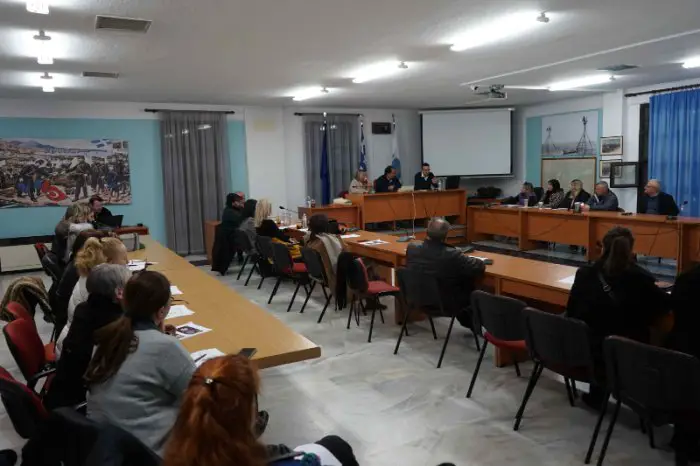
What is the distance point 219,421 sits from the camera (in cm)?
118

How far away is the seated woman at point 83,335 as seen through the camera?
92.7 inches

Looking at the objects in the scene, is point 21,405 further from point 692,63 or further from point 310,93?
point 692,63

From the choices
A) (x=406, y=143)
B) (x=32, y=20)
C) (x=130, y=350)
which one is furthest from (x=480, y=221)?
(x=130, y=350)

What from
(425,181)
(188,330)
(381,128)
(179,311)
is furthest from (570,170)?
(188,330)

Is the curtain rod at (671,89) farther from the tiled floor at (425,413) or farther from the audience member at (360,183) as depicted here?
the tiled floor at (425,413)

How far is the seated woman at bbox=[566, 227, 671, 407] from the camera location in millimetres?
2938

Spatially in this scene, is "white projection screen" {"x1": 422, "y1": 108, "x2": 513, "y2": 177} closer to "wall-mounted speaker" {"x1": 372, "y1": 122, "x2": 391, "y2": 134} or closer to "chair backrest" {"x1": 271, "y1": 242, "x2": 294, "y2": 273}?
"wall-mounted speaker" {"x1": 372, "y1": 122, "x2": 391, "y2": 134}

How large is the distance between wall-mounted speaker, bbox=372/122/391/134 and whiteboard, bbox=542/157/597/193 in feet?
10.6

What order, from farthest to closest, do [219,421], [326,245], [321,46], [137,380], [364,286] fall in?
[321,46] → [326,245] → [364,286] → [137,380] → [219,421]

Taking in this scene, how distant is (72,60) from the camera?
576cm

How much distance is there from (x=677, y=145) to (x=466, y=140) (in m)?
3.95

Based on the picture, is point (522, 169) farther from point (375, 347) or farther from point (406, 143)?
point (375, 347)

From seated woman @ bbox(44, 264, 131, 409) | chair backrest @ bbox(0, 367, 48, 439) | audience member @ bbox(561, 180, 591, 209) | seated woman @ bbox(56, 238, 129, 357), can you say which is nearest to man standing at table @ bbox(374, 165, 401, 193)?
audience member @ bbox(561, 180, 591, 209)

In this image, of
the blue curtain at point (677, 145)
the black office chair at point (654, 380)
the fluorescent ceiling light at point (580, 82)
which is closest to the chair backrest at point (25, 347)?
the black office chair at point (654, 380)
